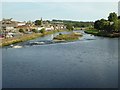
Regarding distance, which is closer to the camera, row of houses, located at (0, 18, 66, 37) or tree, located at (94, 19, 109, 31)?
tree, located at (94, 19, 109, 31)

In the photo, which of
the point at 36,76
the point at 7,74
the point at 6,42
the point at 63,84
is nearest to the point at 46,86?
the point at 63,84

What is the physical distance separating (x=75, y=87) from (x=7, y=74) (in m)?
3.10

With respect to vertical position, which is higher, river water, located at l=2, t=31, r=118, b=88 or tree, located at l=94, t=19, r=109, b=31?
tree, located at l=94, t=19, r=109, b=31

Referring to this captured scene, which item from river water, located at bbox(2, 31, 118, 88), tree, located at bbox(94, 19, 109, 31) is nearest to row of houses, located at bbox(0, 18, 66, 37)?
tree, located at bbox(94, 19, 109, 31)

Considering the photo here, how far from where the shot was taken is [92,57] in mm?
14016

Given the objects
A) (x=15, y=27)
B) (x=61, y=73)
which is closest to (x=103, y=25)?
(x=15, y=27)

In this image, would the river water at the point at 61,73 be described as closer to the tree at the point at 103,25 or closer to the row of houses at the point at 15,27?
the row of houses at the point at 15,27

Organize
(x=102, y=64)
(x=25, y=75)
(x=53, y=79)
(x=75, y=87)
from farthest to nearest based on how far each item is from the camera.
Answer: (x=102, y=64) < (x=25, y=75) < (x=53, y=79) < (x=75, y=87)

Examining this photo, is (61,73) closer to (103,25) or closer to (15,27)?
(103,25)

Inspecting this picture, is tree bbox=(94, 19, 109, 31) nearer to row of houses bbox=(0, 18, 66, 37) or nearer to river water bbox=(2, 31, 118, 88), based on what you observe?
row of houses bbox=(0, 18, 66, 37)

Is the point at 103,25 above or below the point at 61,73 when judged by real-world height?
above

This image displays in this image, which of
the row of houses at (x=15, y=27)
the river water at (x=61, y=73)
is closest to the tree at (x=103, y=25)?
the row of houses at (x=15, y=27)

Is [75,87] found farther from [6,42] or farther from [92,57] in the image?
[6,42]

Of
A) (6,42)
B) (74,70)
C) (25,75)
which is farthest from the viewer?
(6,42)
